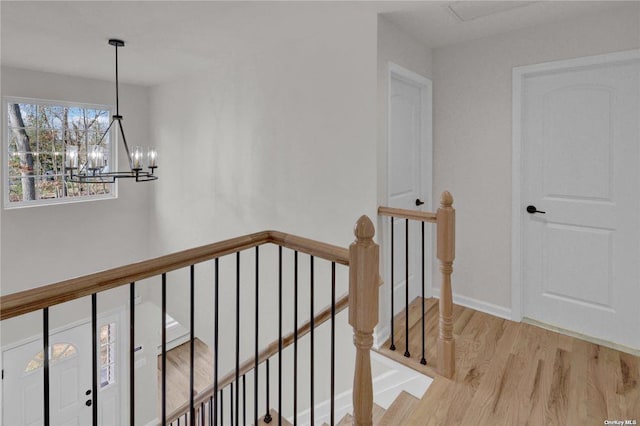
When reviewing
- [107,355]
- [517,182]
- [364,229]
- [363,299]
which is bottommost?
[107,355]

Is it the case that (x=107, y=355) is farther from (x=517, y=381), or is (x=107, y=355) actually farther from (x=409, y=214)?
(x=517, y=381)

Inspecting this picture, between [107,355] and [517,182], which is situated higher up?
[517,182]

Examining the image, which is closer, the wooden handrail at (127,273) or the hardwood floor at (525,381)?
the wooden handrail at (127,273)

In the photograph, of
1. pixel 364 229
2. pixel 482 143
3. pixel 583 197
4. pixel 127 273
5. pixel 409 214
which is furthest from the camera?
pixel 482 143

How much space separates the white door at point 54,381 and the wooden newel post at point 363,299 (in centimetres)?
466

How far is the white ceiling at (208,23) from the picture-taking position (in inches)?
96.9

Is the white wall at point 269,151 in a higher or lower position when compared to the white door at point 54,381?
higher

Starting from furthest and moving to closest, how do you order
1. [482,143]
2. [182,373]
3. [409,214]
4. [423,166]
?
[182,373] → [423,166] → [482,143] → [409,214]

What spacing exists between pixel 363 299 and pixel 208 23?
2472 mm

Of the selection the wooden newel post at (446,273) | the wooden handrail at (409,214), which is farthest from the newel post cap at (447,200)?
the wooden handrail at (409,214)

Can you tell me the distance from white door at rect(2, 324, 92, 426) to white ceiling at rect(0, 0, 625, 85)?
340 cm

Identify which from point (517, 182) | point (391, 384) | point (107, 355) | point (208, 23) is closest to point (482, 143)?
point (517, 182)

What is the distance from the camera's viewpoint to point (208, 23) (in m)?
2.80

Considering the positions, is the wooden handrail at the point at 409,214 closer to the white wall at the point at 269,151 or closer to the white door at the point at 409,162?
the white wall at the point at 269,151
